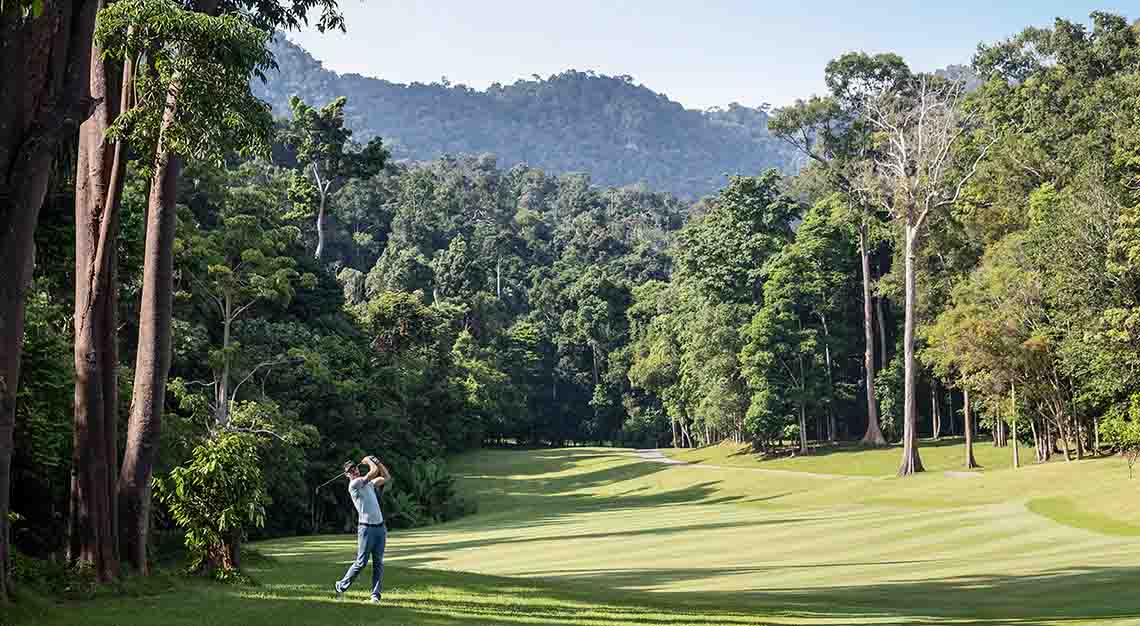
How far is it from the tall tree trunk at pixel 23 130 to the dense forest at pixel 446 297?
1.3 inches

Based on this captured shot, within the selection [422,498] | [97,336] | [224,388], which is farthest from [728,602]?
[422,498]

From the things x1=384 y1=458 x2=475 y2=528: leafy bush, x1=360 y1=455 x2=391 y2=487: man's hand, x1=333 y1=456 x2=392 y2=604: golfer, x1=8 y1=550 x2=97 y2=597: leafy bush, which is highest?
x1=360 y1=455 x2=391 y2=487: man's hand

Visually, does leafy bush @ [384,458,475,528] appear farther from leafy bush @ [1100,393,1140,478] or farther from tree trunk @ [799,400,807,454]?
leafy bush @ [1100,393,1140,478]

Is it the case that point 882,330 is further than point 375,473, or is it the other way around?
point 882,330

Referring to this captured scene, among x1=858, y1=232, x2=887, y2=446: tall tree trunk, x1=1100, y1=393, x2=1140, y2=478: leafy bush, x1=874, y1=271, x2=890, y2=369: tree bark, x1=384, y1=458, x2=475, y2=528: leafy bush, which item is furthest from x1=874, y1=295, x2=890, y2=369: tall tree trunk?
x1=384, y1=458, x2=475, y2=528: leafy bush

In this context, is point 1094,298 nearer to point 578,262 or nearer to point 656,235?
point 578,262

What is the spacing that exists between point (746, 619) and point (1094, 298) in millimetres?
34872

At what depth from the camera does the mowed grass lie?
11859 mm

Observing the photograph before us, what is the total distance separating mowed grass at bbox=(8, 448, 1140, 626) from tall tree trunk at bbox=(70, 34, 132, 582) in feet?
4.32

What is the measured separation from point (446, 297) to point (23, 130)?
81.7 meters

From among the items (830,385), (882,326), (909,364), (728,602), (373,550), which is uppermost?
(882,326)

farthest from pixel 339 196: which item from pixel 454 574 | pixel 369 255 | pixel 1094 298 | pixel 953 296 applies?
pixel 454 574

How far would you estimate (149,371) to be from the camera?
14594 mm

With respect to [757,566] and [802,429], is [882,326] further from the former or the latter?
[757,566]
